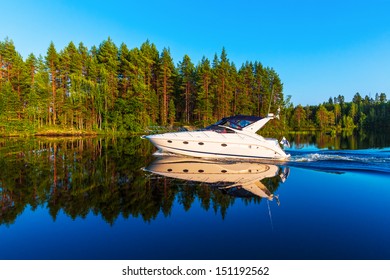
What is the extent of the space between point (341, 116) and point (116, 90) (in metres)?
105

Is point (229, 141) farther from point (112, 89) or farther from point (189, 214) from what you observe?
point (112, 89)

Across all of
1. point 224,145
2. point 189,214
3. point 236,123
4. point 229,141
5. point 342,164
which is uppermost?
point 236,123

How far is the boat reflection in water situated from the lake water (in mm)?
74

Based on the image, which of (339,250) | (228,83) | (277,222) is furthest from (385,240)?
(228,83)

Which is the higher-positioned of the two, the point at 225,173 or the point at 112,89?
the point at 112,89

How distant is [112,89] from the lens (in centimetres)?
4384

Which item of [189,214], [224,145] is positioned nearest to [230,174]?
[224,145]

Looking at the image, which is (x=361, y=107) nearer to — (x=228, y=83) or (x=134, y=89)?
(x=228, y=83)

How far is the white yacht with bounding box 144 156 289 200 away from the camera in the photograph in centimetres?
879

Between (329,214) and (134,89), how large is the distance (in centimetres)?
4240

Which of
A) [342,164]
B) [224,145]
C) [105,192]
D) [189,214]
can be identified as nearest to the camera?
[189,214]

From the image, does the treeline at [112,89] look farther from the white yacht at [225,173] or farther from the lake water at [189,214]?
the lake water at [189,214]

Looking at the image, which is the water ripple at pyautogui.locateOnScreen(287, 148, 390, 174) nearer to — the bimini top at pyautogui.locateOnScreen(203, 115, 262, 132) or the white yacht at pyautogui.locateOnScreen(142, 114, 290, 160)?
the white yacht at pyautogui.locateOnScreen(142, 114, 290, 160)

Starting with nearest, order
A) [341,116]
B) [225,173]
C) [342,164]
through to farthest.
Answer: [225,173]
[342,164]
[341,116]
